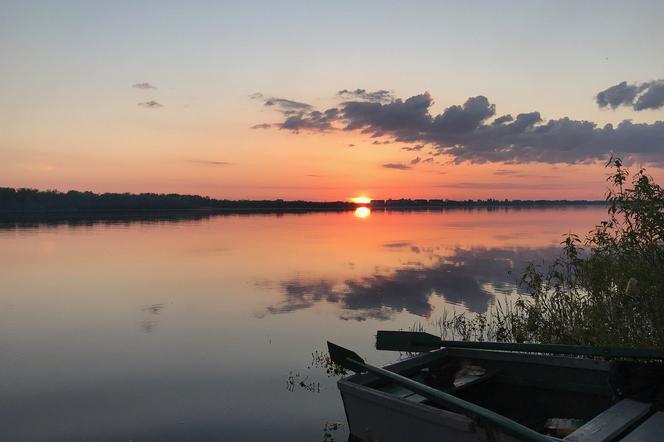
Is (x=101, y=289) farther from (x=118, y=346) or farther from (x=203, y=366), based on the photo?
(x=203, y=366)

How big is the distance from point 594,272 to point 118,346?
13231 mm

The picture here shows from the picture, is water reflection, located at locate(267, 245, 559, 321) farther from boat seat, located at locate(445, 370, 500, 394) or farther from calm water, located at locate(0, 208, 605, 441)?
boat seat, located at locate(445, 370, 500, 394)

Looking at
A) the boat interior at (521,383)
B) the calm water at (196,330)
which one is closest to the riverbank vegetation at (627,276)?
the boat interior at (521,383)

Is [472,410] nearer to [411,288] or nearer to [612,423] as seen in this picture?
[612,423]

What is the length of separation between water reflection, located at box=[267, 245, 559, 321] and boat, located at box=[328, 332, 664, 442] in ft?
28.0

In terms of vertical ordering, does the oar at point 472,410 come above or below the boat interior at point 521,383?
above

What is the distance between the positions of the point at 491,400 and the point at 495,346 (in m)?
1.18

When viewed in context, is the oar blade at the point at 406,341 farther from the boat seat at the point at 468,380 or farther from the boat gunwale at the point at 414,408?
the boat gunwale at the point at 414,408

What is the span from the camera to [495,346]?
25.9 feet

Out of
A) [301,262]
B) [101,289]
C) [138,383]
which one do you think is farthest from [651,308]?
[301,262]

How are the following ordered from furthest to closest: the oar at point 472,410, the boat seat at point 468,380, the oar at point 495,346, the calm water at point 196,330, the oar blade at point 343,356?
the calm water at point 196,330
the boat seat at point 468,380
the oar blade at point 343,356
the oar at point 495,346
the oar at point 472,410

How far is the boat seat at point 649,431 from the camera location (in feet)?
18.3

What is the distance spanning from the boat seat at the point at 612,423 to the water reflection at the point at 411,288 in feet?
33.4

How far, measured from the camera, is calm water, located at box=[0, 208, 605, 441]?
9812 millimetres
